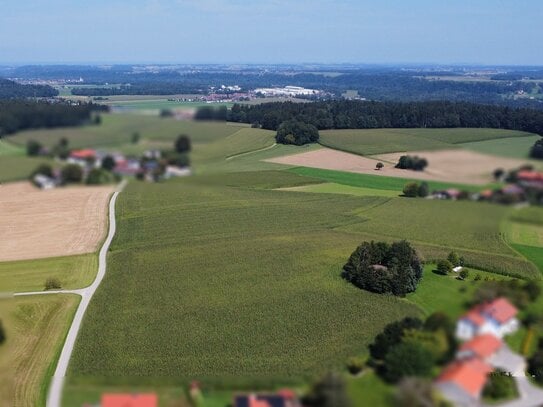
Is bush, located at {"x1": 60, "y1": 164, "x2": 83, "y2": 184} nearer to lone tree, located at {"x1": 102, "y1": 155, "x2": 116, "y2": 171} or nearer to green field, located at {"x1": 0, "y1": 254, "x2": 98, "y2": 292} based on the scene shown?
lone tree, located at {"x1": 102, "y1": 155, "x2": 116, "y2": 171}

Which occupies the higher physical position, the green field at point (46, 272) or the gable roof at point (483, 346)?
the gable roof at point (483, 346)

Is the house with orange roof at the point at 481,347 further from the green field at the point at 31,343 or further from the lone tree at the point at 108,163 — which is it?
the green field at the point at 31,343

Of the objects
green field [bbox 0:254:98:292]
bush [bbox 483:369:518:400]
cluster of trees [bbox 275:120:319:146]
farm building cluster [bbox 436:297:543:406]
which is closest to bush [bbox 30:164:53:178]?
farm building cluster [bbox 436:297:543:406]

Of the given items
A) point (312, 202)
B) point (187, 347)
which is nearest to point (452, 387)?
point (187, 347)

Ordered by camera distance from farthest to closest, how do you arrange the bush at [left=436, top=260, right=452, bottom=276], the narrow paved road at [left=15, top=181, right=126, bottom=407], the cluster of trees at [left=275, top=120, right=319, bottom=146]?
the cluster of trees at [left=275, top=120, right=319, bottom=146], the bush at [left=436, top=260, right=452, bottom=276], the narrow paved road at [left=15, top=181, right=126, bottom=407]

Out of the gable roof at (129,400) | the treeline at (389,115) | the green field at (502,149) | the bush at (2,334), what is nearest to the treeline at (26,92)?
the treeline at (389,115)

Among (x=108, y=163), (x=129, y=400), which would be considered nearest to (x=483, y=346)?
(x=129, y=400)
